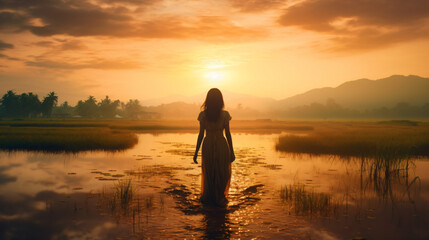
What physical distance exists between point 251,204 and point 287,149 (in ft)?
61.4

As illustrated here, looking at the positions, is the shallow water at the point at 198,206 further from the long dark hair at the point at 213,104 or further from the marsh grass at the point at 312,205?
the long dark hair at the point at 213,104

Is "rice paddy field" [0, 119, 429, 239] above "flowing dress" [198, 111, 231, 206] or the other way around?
the other way around

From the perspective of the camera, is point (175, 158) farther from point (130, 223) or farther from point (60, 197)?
point (130, 223)

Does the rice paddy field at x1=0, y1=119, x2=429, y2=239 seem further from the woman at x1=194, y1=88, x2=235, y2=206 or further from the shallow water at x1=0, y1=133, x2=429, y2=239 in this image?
the woman at x1=194, y1=88, x2=235, y2=206

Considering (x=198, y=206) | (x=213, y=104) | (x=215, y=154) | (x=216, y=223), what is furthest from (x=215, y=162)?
(x=216, y=223)

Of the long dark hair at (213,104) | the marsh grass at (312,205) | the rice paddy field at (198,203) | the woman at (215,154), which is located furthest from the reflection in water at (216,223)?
the long dark hair at (213,104)

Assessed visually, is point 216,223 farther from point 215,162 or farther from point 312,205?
point 312,205

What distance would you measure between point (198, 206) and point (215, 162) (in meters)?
1.39

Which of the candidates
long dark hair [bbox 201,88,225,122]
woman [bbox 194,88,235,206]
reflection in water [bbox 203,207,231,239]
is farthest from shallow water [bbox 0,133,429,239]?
long dark hair [bbox 201,88,225,122]

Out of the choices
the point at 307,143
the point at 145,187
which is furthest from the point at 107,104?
the point at 145,187

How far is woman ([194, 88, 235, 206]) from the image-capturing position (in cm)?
973

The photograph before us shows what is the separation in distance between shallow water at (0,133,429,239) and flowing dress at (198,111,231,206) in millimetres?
482

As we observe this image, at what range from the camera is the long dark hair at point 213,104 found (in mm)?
9594

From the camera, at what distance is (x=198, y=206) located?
970 centimetres
